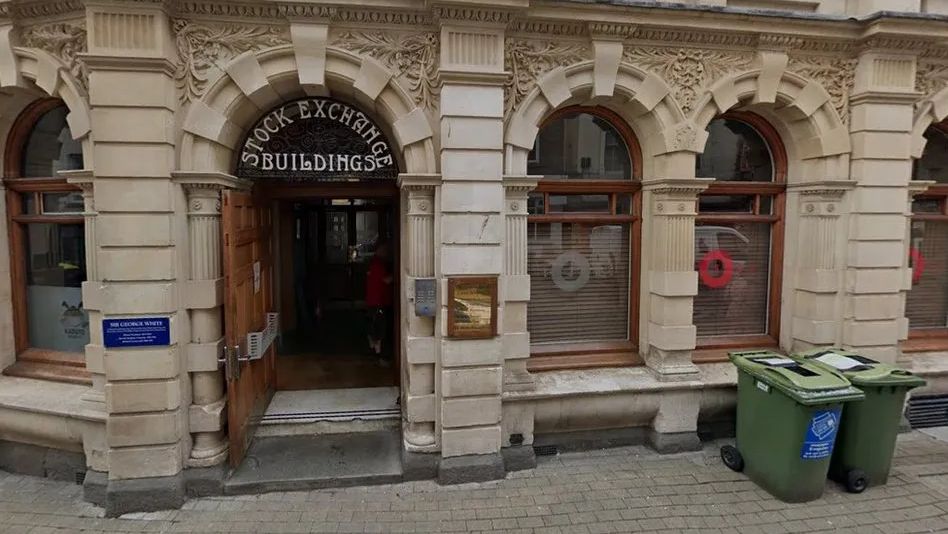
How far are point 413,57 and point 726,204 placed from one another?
14.4ft

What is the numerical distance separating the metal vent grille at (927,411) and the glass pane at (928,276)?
3.79 feet

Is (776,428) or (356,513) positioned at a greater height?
(776,428)

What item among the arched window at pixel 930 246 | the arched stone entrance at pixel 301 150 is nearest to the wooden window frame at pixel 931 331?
the arched window at pixel 930 246

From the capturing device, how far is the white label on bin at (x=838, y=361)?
5.23m

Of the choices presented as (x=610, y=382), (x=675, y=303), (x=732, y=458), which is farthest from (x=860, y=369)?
(x=610, y=382)

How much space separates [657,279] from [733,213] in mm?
1555

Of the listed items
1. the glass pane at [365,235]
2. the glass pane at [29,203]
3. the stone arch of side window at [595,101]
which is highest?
the stone arch of side window at [595,101]

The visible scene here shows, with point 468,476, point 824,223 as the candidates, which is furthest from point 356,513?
point 824,223

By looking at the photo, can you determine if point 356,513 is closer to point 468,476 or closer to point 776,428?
point 468,476

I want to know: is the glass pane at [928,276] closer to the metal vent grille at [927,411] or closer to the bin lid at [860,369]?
the metal vent grille at [927,411]

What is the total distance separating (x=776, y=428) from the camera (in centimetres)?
486

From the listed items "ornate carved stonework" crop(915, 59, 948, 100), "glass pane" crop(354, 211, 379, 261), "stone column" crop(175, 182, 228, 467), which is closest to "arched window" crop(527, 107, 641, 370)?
"stone column" crop(175, 182, 228, 467)

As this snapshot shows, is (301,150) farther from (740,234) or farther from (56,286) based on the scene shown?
(740,234)

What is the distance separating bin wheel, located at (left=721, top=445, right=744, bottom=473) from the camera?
17.5 ft
